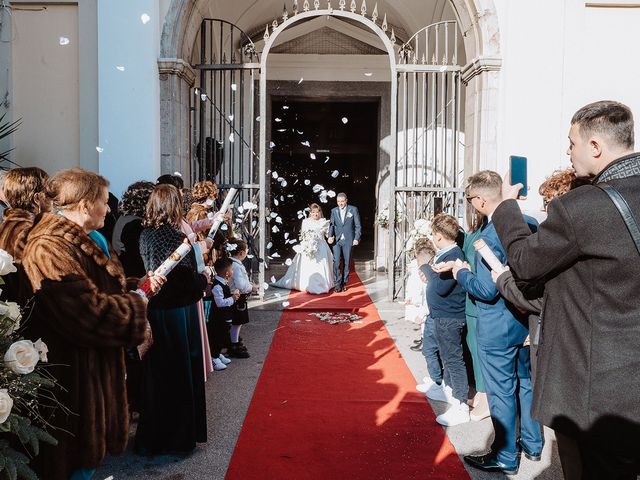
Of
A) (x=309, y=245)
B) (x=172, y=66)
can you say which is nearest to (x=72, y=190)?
(x=172, y=66)

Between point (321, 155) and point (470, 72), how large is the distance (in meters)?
10.1

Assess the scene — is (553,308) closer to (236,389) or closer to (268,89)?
(236,389)

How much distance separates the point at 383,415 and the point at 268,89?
10.3m

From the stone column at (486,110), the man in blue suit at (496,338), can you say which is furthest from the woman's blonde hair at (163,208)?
the stone column at (486,110)

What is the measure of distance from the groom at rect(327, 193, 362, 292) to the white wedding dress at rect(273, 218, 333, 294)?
0.14m

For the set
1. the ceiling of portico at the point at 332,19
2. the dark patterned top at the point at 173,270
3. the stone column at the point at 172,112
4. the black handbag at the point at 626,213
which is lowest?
the dark patterned top at the point at 173,270

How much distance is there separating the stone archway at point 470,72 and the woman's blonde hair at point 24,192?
4229mm

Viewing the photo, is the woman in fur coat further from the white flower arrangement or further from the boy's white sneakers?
the boy's white sneakers

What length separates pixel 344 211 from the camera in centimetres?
1059

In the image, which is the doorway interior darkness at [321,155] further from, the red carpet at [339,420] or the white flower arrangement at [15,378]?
the white flower arrangement at [15,378]

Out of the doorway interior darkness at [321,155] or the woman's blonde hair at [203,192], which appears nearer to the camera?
the woman's blonde hair at [203,192]

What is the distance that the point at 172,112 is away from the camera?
781cm

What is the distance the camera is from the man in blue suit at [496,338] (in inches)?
132

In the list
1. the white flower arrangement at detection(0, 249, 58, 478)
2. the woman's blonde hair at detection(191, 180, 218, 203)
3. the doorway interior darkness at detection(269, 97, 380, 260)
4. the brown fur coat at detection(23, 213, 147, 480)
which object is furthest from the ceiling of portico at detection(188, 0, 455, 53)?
the white flower arrangement at detection(0, 249, 58, 478)
